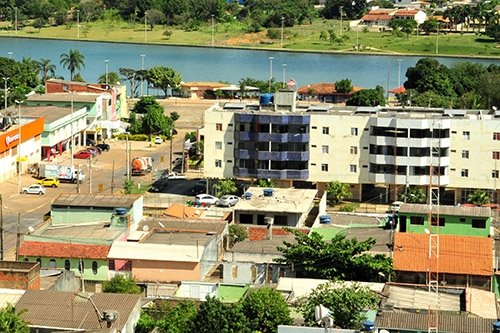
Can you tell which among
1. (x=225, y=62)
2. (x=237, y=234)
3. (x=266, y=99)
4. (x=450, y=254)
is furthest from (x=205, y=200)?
(x=225, y=62)

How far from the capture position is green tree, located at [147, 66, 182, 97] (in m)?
44.0

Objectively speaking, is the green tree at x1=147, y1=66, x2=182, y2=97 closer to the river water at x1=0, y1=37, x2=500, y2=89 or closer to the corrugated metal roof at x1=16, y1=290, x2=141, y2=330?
the river water at x1=0, y1=37, x2=500, y2=89

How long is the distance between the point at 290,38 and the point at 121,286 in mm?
53215

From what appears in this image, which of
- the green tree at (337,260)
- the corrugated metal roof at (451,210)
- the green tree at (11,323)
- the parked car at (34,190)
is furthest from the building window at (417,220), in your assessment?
the parked car at (34,190)

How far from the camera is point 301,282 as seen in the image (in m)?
16.1

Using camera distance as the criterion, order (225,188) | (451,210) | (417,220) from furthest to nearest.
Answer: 1. (225,188)
2. (451,210)
3. (417,220)

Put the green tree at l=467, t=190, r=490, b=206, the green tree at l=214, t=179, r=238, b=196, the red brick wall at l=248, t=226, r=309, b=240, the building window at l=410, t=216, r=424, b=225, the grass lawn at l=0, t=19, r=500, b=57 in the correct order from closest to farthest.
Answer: the building window at l=410, t=216, r=424, b=225 < the red brick wall at l=248, t=226, r=309, b=240 < the green tree at l=467, t=190, r=490, b=206 < the green tree at l=214, t=179, r=238, b=196 < the grass lawn at l=0, t=19, r=500, b=57

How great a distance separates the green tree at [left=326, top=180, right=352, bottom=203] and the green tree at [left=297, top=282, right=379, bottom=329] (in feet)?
36.5

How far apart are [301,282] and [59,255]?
391cm

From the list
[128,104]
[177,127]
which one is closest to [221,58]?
[128,104]

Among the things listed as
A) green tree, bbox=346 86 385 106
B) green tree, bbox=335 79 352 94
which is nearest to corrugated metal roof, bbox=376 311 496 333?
green tree, bbox=346 86 385 106

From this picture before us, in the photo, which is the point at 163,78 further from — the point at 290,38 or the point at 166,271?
the point at 166,271

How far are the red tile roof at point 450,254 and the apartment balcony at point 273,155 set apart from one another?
822 cm

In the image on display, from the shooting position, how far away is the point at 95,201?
65.1 ft
